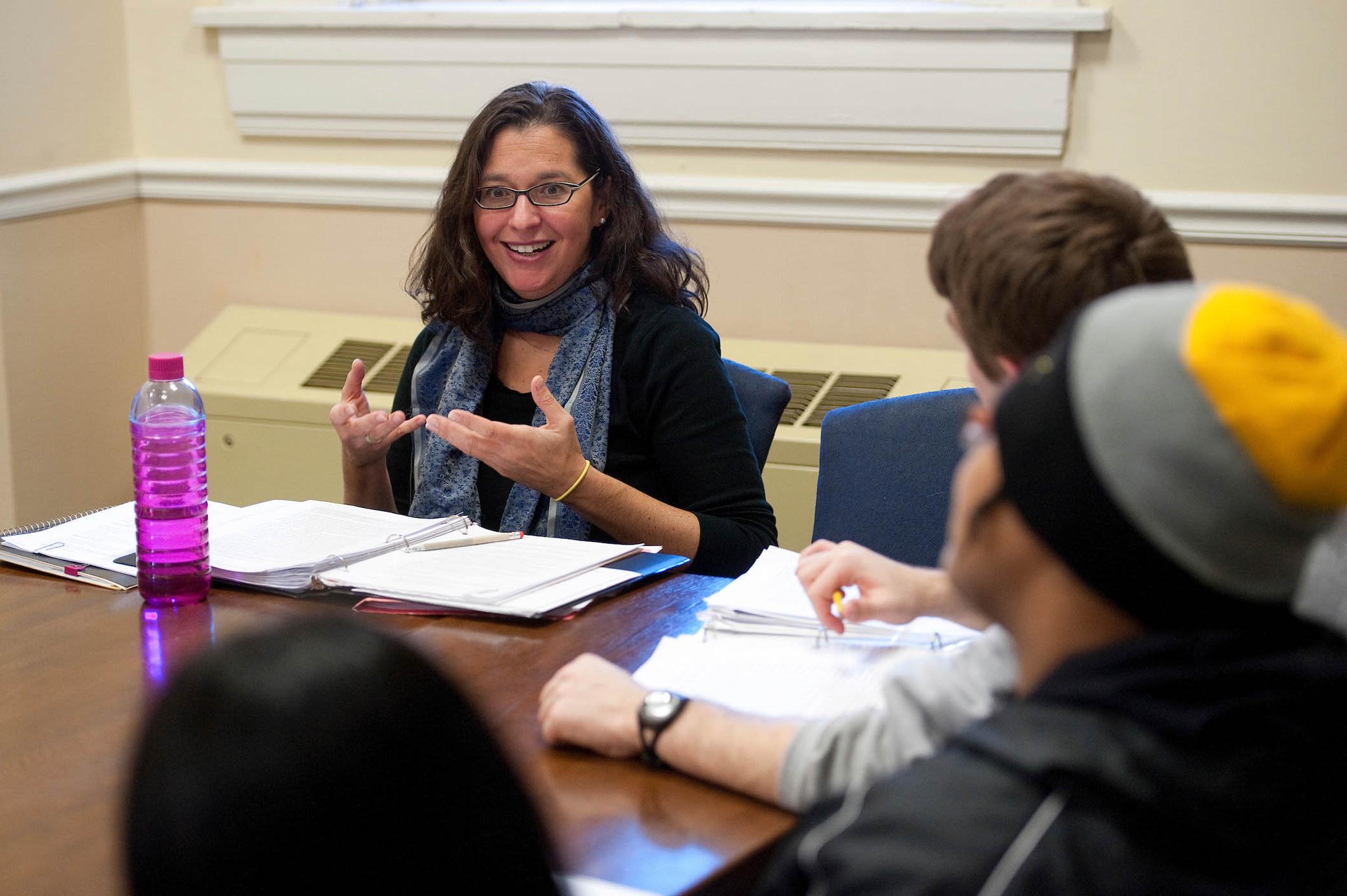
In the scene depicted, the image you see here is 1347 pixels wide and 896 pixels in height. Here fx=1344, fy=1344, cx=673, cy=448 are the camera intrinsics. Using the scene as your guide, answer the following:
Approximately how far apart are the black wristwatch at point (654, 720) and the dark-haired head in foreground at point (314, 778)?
22.0 inches

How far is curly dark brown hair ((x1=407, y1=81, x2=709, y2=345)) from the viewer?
7.11 feet

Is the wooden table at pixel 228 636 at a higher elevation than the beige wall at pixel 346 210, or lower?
lower

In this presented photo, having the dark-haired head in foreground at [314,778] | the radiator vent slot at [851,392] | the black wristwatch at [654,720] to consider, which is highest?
the dark-haired head in foreground at [314,778]

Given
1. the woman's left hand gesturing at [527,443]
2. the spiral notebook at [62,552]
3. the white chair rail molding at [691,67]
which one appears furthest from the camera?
the white chair rail molding at [691,67]

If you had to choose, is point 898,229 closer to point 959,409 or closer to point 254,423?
point 959,409

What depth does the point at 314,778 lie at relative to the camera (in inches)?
21.4

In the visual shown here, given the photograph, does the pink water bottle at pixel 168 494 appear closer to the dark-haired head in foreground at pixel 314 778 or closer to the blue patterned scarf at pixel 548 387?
the blue patterned scarf at pixel 548 387

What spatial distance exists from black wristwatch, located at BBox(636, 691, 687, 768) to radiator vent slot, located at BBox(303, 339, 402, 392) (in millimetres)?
2123

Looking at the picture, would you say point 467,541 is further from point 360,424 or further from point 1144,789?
point 1144,789

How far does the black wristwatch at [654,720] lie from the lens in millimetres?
1148

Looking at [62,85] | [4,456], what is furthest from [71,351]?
[62,85]

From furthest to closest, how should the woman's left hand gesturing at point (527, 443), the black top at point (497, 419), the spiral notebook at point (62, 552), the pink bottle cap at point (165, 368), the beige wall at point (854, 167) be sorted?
the beige wall at point (854, 167) → the black top at point (497, 419) → the woman's left hand gesturing at point (527, 443) → the spiral notebook at point (62, 552) → the pink bottle cap at point (165, 368)

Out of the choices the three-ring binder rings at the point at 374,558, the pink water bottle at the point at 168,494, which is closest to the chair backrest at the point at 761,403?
the three-ring binder rings at the point at 374,558

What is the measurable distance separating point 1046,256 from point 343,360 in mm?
2366
